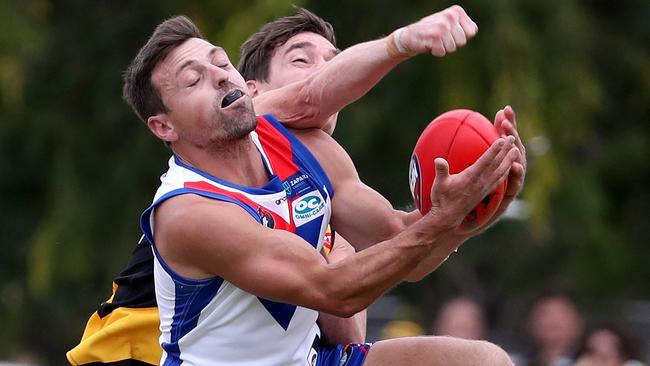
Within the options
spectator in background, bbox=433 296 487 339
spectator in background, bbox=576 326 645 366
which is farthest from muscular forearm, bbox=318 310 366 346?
spectator in background, bbox=433 296 487 339

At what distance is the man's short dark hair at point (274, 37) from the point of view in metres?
6.49

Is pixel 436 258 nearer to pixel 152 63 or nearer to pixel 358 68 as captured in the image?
pixel 358 68

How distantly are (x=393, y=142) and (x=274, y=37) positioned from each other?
8.75 metres

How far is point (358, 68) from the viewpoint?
541cm

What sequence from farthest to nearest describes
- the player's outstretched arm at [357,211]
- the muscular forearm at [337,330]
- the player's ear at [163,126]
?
the muscular forearm at [337,330]
the player's outstretched arm at [357,211]
the player's ear at [163,126]

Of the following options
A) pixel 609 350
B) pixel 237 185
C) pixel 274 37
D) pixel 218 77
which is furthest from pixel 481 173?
pixel 609 350

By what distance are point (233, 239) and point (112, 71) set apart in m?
11.3

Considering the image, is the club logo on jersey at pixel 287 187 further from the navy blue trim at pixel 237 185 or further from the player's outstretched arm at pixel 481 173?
the player's outstretched arm at pixel 481 173

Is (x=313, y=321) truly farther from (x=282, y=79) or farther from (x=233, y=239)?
(x=282, y=79)

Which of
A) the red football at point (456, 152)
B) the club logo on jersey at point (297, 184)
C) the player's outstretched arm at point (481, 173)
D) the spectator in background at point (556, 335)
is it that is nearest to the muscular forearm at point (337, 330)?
the club logo on jersey at point (297, 184)

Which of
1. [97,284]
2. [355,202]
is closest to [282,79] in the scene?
[355,202]

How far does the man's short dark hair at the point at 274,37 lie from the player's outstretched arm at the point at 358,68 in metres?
0.51

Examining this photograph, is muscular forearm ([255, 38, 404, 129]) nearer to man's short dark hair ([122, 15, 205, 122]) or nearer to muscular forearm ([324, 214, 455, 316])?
man's short dark hair ([122, 15, 205, 122])

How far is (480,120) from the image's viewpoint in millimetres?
5332
